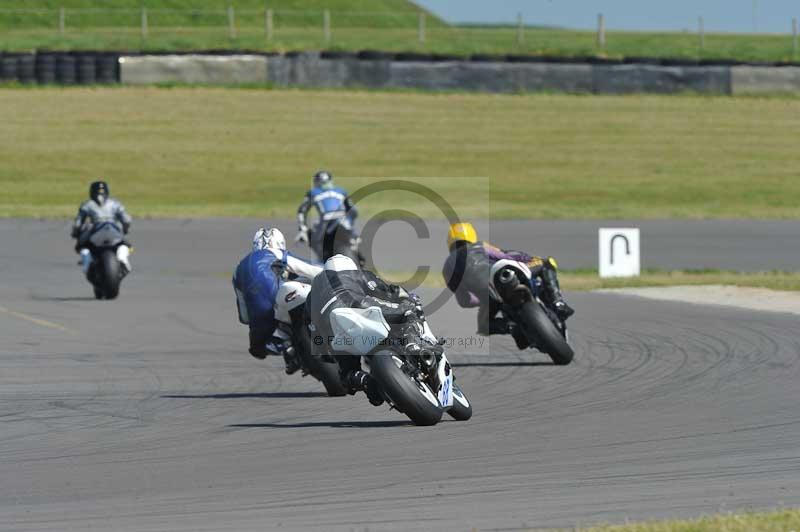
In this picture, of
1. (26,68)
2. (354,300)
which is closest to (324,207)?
(354,300)

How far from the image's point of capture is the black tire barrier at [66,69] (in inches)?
1759

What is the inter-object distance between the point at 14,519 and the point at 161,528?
80cm

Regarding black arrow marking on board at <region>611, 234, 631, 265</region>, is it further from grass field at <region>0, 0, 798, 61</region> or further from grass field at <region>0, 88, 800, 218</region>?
grass field at <region>0, 0, 798, 61</region>

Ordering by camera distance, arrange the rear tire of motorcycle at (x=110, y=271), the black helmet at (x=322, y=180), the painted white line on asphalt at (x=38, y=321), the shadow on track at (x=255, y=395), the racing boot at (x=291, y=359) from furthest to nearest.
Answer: the black helmet at (x=322, y=180) → the rear tire of motorcycle at (x=110, y=271) → the painted white line on asphalt at (x=38, y=321) → the shadow on track at (x=255, y=395) → the racing boot at (x=291, y=359)

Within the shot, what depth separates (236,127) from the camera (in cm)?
4509

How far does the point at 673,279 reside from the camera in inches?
908

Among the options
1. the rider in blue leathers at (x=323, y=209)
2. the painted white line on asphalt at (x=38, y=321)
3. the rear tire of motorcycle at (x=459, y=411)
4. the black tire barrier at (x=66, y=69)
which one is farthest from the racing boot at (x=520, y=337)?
the black tire barrier at (x=66, y=69)

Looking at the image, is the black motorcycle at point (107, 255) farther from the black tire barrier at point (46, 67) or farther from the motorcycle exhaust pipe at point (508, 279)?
the black tire barrier at point (46, 67)

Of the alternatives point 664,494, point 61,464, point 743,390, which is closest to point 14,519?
point 61,464

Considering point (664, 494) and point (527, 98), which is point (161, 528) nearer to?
point (664, 494)

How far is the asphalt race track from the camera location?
756cm

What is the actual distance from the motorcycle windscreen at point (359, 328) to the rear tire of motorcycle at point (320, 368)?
129 centimetres

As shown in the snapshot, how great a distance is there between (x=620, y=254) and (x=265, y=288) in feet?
41.0

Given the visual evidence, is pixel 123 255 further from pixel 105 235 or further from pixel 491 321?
pixel 491 321
